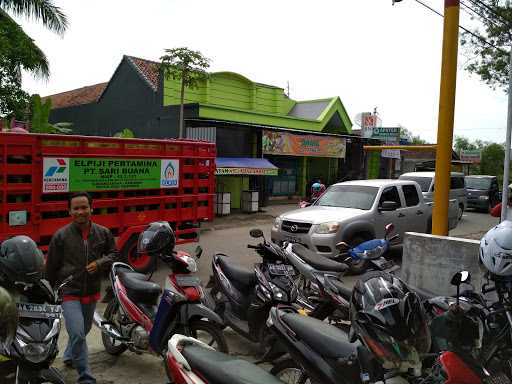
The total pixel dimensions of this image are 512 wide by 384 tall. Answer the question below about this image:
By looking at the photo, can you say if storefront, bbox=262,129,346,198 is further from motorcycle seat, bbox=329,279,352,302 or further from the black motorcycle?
motorcycle seat, bbox=329,279,352,302

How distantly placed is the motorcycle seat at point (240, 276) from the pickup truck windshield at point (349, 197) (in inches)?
180

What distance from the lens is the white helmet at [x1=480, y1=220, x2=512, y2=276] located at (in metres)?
3.42

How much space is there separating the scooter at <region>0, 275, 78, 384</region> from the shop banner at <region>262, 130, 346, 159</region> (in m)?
16.1

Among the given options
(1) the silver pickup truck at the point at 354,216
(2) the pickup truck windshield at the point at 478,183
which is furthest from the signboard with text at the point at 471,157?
(1) the silver pickup truck at the point at 354,216

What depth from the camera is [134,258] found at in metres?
7.96

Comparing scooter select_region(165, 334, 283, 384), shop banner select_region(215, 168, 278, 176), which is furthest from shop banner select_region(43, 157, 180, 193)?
shop banner select_region(215, 168, 278, 176)

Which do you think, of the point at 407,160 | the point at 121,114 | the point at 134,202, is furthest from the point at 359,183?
the point at 407,160

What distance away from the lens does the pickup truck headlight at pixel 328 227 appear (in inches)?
328

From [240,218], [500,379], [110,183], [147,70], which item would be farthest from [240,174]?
[500,379]

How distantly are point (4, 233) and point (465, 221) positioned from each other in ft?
55.9

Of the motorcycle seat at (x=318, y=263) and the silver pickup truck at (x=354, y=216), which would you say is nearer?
the motorcycle seat at (x=318, y=263)

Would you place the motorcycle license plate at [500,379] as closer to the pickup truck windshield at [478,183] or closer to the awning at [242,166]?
the awning at [242,166]

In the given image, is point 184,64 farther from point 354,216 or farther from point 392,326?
point 392,326

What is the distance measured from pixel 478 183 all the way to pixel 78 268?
75.4 feet
